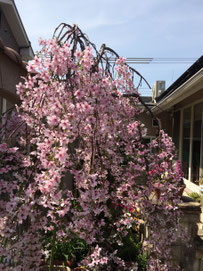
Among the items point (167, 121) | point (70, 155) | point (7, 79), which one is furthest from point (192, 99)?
point (70, 155)

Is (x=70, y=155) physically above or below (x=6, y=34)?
below

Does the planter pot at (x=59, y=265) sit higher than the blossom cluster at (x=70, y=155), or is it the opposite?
the blossom cluster at (x=70, y=155)

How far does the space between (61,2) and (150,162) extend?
1811mm

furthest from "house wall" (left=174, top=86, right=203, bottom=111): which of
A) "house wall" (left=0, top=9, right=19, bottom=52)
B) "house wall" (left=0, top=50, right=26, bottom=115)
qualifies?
"house wall" (left=0, top=9, right=19, bottom=52)

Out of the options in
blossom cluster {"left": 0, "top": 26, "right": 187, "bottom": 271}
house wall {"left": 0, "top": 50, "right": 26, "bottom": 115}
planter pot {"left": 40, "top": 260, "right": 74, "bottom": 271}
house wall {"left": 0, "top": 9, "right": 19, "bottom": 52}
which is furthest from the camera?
house wall {"left": 0, "top": 9, "right": 19, "bottom": 52}

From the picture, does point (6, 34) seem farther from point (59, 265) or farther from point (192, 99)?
point (59, 265)

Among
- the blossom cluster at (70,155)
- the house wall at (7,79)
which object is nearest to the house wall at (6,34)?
the house wall at (7,79)

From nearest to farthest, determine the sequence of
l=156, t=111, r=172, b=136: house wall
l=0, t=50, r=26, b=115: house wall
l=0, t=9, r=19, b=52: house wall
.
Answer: l=0, t=50, r=26, b=115: house wall < l=0, t=9, r=19, b=52: house wall < l=156, t=111, r=172, b=136: house wall

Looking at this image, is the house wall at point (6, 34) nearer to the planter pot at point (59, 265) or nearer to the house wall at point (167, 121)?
the house wall at point (167, 121)

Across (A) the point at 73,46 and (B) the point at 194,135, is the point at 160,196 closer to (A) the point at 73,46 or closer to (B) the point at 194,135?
(A) the point at 73,46

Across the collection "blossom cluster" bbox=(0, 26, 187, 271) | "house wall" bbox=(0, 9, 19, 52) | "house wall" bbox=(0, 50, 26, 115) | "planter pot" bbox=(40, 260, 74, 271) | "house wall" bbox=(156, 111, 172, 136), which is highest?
"house wall" bbox=(0, 9, 19, 52)

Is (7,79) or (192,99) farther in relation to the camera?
(192,99)

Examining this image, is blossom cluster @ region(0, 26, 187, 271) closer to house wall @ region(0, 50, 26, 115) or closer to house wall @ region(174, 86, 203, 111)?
house wall @ region(0, 50, 26, 115)

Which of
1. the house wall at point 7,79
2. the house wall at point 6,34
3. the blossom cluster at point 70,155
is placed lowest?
the blossom cluster at point 70,155
